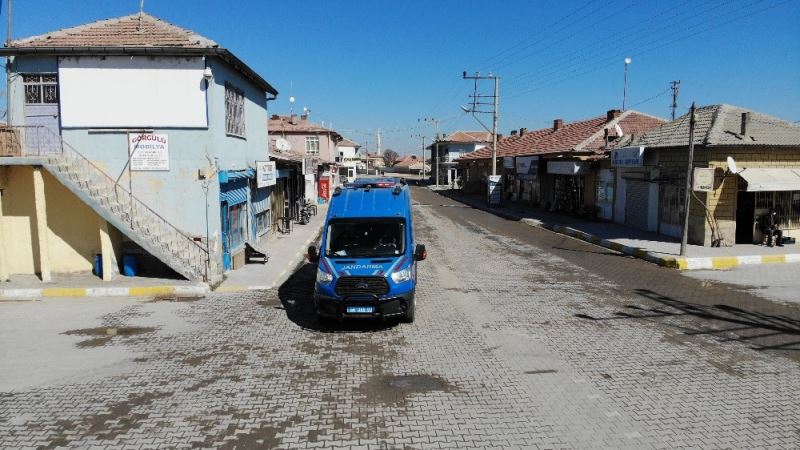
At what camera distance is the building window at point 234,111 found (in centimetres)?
1630

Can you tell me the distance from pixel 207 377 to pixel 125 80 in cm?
1000

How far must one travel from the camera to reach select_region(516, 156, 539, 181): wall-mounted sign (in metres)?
34.9

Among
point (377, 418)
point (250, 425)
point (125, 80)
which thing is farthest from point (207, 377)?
point (125, 80)

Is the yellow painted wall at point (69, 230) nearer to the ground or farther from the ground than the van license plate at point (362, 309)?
farther from the ground

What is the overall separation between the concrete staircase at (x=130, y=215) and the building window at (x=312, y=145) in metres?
32.3

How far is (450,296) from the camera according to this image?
42.6 ft

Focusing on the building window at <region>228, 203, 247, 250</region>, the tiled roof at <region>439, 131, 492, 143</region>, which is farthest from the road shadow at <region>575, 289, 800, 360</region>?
the tiled roof at <region>439, 131, 492, 143</region>

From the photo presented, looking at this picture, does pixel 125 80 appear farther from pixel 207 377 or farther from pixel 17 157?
pixel 207 377

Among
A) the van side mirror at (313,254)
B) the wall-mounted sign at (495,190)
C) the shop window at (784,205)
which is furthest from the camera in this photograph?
the wall-mounted sign at (495,190)

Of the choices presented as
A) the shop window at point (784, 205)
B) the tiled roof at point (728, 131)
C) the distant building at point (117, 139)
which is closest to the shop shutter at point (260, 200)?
the distant building at point (117, 139)

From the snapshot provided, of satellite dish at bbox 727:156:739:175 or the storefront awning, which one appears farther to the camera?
the storefront awning

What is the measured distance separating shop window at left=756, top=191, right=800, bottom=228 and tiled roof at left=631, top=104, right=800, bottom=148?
1.84 meters

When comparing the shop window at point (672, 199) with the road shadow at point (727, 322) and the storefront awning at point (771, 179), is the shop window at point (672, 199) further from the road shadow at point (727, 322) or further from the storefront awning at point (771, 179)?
the road shadow at point (727, 322)

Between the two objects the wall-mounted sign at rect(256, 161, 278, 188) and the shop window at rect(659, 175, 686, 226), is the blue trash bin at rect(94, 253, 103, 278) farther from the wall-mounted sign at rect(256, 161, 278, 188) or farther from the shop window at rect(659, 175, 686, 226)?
the shop window at rect(659, 175, 686, 226)
